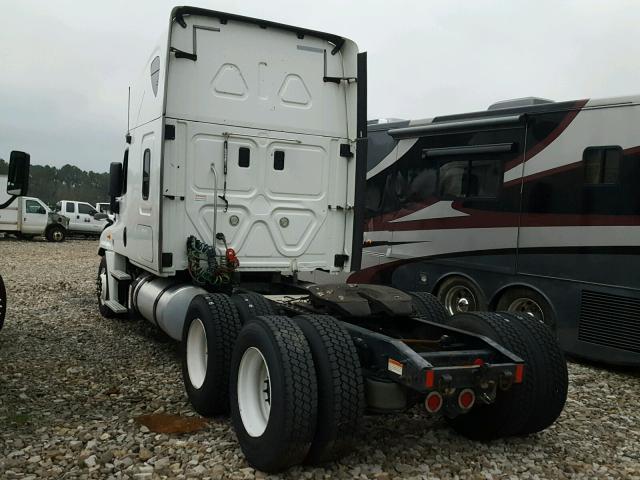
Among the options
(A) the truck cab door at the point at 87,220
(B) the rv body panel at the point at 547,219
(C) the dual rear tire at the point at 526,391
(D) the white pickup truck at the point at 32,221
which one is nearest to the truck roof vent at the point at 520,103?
(B) the rv body panel at the point at 547,219

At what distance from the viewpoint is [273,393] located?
3.52 m

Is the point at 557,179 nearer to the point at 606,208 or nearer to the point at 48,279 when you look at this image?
the point at 606,208

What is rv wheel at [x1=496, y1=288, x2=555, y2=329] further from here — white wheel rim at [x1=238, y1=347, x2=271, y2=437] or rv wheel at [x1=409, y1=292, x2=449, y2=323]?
white wheel rim at [x1=238, y1=347, x2=271, y2=437]

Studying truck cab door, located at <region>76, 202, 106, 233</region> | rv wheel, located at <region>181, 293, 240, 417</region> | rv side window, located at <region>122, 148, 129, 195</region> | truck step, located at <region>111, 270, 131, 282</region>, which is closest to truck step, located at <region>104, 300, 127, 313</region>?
truck step, located at <region>111, 270, 131, 282</region>

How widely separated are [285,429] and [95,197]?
4618 cm

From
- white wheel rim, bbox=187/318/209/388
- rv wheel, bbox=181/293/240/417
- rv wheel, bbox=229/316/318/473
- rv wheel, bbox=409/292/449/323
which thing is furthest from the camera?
rv wheel, bbox=409/292/449/323

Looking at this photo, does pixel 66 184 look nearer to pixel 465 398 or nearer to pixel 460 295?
pixel 460 295

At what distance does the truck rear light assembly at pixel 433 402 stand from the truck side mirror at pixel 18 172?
14.3 ft

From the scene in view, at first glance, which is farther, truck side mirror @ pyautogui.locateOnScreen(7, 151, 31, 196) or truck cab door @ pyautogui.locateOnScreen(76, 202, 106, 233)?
truck cab door @ pyautogui.locateOnScreen(76, 202, 106, 233)

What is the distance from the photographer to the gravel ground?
375 cm

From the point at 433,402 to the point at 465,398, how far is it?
22 centimetres

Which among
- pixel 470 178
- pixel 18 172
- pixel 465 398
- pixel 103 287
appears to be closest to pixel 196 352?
pixel 465 398

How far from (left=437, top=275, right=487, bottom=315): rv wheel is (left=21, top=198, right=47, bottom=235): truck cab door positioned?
750 inches

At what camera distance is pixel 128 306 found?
760cm
